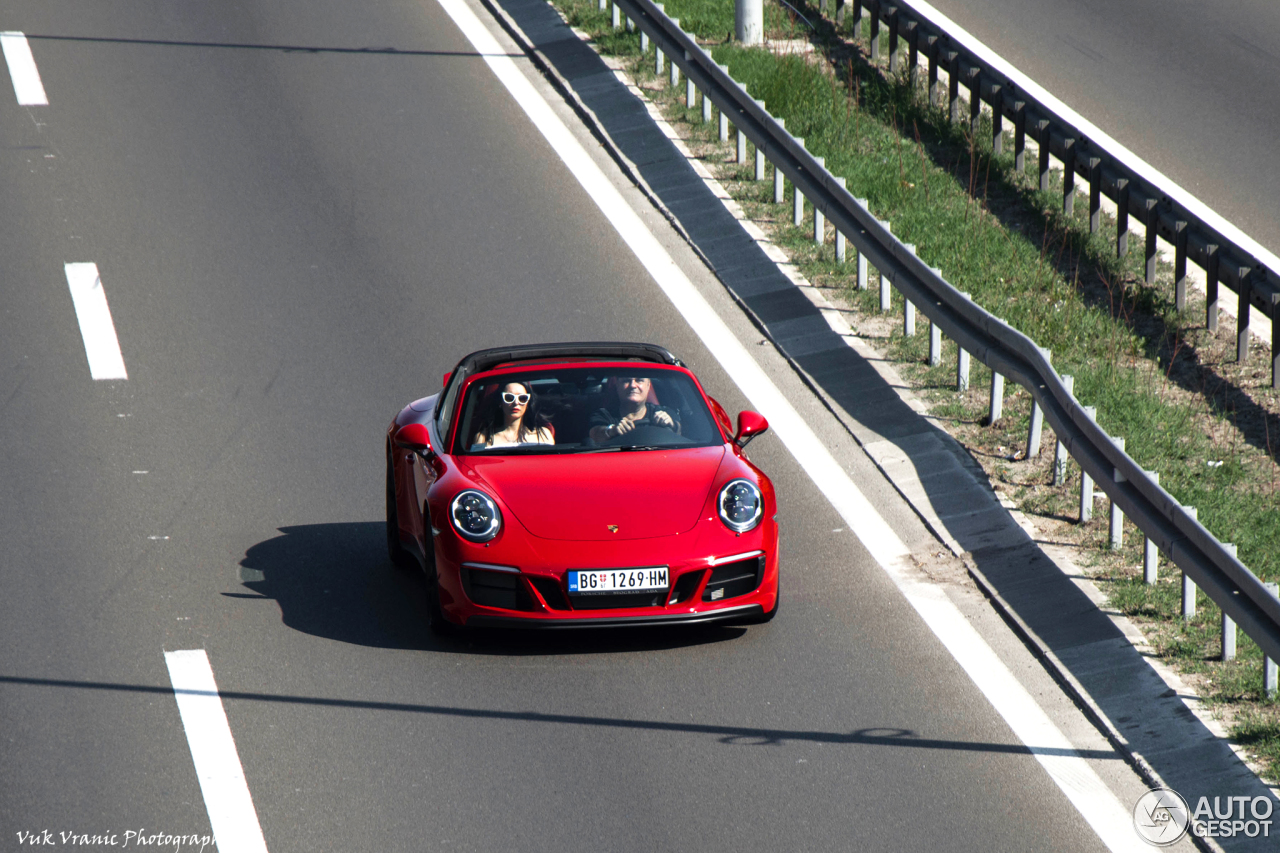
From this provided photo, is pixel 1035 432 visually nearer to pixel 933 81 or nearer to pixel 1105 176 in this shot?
pixel 1105 176

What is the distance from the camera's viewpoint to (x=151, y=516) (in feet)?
32.7

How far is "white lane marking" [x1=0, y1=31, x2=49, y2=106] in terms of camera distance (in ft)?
56.7

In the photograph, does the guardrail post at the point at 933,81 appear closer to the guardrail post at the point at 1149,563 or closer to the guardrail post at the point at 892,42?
the guardrail post at the point at 892,42

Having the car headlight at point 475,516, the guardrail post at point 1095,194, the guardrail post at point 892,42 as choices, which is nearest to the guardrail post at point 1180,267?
the guardrail post at point 1095,194

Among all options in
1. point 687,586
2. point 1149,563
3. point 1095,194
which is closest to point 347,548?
point 687,586

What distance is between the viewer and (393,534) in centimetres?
956

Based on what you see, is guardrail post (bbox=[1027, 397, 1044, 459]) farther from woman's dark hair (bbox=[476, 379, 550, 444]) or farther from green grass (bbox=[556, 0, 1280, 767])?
woman's dark hair (bbox=[476, 379, 550, 444])

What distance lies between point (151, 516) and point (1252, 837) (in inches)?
247

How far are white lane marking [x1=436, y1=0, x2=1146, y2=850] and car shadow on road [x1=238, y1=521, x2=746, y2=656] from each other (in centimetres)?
115

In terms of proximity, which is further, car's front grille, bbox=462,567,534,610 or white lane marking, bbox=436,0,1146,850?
car's front grille, bbox=462,567,534,610

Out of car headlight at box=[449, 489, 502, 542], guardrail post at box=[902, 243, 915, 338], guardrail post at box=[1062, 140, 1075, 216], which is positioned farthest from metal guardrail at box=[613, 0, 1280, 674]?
car headlight at box=[449, 489, 502, 542]

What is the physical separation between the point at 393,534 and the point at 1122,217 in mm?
6643

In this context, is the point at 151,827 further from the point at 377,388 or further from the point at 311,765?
the point at 377,388

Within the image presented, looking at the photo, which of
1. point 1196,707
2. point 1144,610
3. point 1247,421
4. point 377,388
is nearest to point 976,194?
point 1247,421
